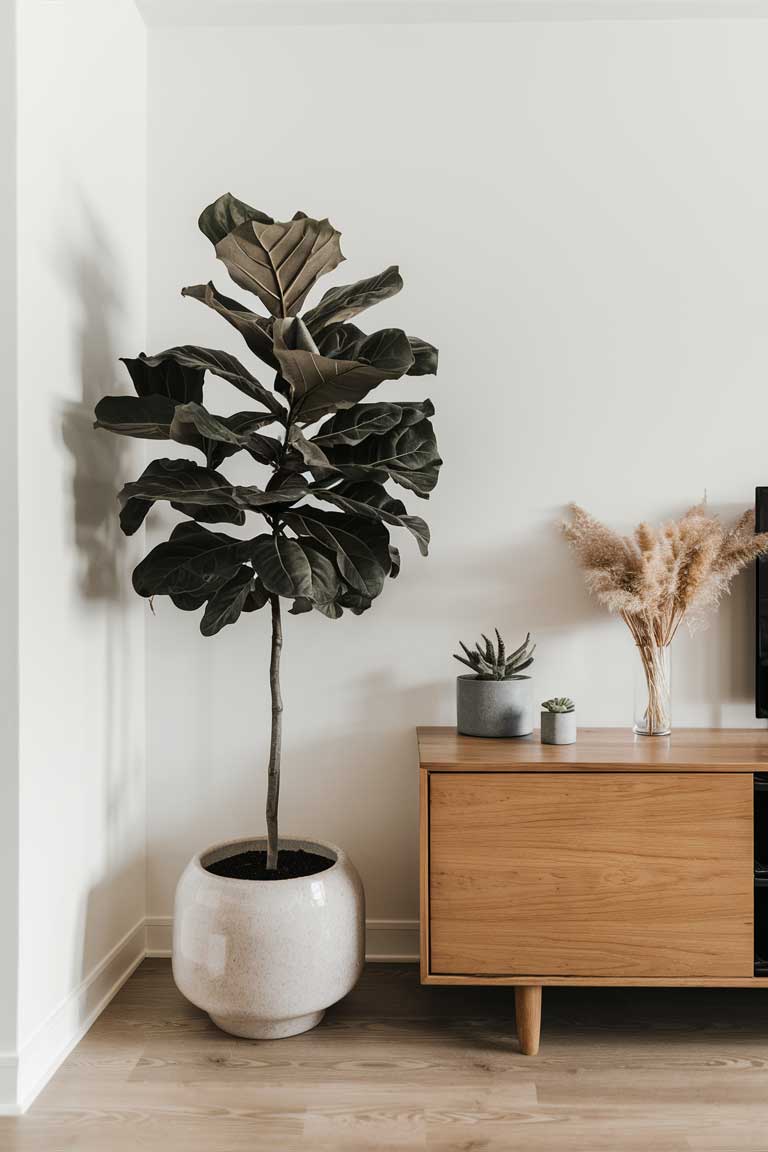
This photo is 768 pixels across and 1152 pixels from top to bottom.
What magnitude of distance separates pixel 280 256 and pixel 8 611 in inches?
36.1

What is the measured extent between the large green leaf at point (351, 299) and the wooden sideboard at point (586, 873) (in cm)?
100

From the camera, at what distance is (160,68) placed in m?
2.52

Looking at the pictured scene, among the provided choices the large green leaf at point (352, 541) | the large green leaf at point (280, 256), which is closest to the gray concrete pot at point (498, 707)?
the large green leaf at point (352, 541)

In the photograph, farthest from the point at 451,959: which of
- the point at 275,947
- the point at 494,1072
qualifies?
the point at 275,947

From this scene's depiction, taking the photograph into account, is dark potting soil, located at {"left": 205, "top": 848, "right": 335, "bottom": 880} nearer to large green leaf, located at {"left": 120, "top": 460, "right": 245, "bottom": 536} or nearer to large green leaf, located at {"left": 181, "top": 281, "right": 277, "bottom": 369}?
large green leaf, located at {"left": 120, "top": 460, "right": 245, "bottom": 536}

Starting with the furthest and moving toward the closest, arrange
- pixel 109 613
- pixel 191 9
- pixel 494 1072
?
pixel 191 9 → pixel 109 613 → pixel 494 1072

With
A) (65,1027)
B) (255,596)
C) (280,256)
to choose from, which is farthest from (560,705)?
(65,1027)

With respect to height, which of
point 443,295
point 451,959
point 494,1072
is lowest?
point 494,1072

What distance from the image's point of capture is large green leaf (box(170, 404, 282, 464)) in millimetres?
1854

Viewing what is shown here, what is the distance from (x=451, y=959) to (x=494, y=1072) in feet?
0.79

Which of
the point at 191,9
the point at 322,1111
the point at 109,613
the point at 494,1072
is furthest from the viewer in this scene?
the point at 191,9

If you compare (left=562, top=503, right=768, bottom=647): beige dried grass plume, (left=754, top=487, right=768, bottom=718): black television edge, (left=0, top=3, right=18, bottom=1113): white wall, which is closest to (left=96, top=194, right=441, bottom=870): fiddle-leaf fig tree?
(left=0, top=3, right=18, bottom=1113): white wall

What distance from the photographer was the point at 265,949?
1963 millimetres

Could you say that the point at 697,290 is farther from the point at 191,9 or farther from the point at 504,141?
the point at 191,9
